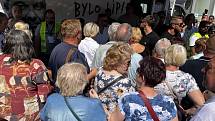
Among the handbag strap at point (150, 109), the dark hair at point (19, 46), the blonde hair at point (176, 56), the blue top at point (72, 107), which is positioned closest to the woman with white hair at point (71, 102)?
the blue top at point (72, 107)

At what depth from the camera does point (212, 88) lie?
217 cm

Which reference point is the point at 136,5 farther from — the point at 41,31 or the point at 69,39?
the point at 69,39

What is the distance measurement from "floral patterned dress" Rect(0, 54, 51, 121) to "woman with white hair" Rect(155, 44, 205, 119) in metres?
1.14

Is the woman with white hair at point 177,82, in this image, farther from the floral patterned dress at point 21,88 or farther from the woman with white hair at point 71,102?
the floral patterned dress at point 21,88

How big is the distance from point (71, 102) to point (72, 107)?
0.04 meters

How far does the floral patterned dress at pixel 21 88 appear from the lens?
362cm

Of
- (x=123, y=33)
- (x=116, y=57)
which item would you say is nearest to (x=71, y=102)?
(x=116, y=57)

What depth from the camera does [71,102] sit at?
3.09 meters

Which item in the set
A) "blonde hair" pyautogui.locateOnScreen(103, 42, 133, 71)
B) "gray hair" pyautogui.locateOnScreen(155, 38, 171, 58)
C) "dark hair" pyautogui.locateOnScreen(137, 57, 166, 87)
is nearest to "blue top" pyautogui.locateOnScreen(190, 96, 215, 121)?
"dark hair" pyautogui.locateOnScreen(137, 57, 166, 87)

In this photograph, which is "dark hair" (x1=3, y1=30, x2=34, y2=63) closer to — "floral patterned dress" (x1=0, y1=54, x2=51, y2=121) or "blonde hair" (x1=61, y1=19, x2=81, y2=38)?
"floral patterned dress" (x1=0, y1=54, x2=51, y2=121)

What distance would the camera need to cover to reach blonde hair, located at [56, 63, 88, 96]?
3.11 m

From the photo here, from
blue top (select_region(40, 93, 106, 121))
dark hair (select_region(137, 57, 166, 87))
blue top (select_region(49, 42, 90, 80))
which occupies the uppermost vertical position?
dark hair (select_region(137, 57, 166, 87))

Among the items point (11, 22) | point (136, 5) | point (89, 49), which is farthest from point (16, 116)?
point (136, 5)

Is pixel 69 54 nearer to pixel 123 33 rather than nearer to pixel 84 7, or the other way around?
pixel 123 33
